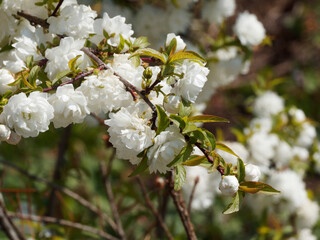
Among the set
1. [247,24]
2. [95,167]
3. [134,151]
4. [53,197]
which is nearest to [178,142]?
[134,151]

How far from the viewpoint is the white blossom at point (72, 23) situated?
844 millimetres

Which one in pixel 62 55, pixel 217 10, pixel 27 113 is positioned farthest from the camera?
pixel 217 10

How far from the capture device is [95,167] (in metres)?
2.07

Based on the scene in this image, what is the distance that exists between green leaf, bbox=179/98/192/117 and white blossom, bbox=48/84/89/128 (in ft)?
0.52

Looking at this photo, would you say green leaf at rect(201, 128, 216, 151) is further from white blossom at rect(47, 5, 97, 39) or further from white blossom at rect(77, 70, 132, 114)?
white blossom at rect(47, 5, 97, 39)

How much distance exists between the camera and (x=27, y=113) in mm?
679

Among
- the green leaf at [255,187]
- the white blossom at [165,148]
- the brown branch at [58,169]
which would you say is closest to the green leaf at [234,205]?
the green leaf at [255,187]

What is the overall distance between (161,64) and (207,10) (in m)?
0.96

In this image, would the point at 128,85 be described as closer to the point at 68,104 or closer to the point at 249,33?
the point at 68,104

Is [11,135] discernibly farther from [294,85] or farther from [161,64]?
[294,85]

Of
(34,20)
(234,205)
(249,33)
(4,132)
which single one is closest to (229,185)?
(234,205)

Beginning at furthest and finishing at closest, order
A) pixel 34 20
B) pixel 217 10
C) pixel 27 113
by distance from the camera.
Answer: pixel 217 10, pixel 34 20, pixel 27 113

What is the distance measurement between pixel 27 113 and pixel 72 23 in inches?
9.6

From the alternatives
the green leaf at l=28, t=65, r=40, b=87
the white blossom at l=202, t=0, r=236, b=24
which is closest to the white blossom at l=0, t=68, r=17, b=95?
the green leaf at l=28, t=65, r=40, b=87
